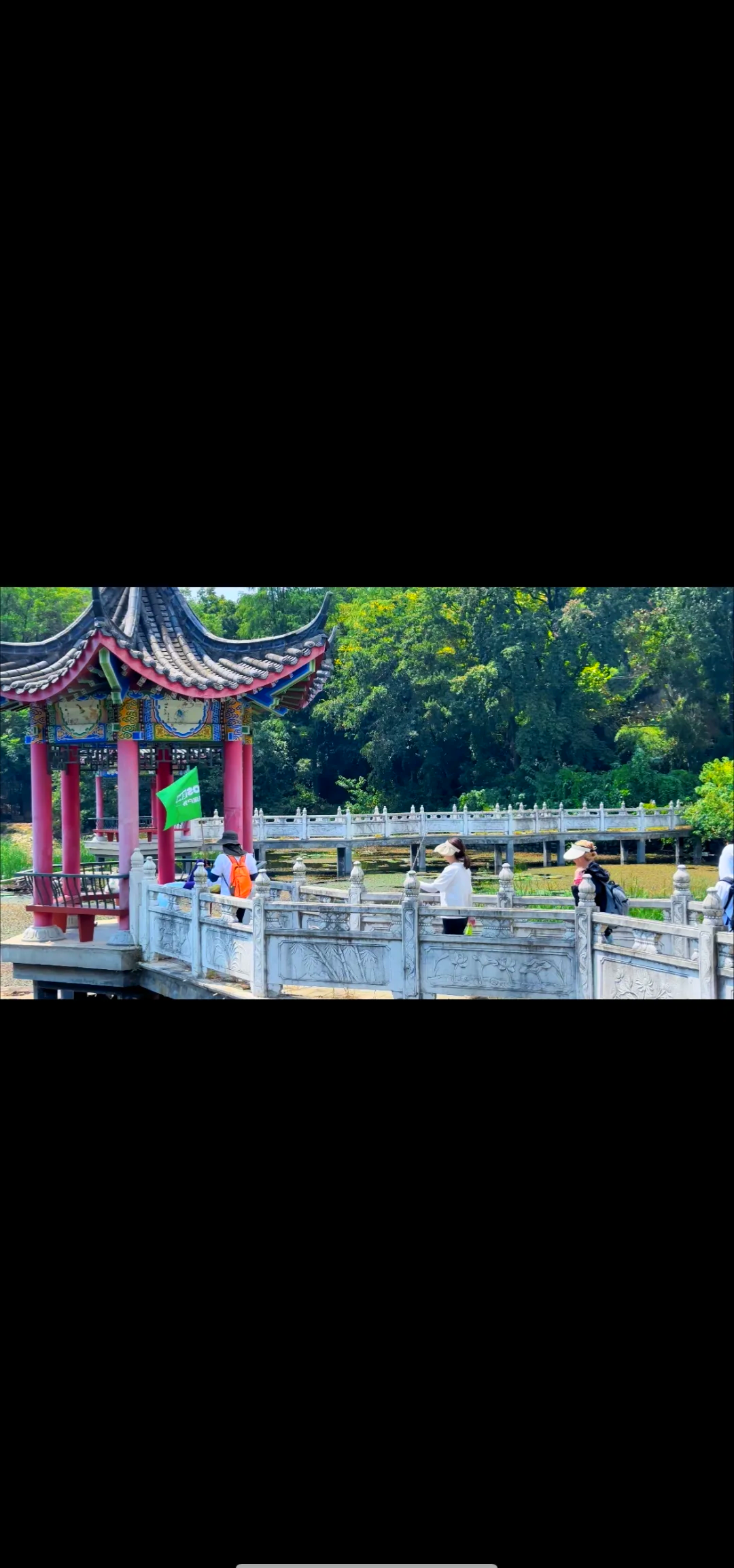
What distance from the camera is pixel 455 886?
25.9 feet

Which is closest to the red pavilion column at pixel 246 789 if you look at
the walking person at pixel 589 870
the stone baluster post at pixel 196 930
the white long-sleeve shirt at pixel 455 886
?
the stone baluster post at pixel 196 930

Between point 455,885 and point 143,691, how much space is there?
283cm

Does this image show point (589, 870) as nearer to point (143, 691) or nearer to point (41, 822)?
point (143, 691)

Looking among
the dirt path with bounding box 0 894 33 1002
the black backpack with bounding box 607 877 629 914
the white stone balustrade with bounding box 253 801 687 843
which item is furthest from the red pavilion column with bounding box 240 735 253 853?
the white stone balustrade with bounding box 253 801 687 843

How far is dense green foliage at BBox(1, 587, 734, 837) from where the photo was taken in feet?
46.9

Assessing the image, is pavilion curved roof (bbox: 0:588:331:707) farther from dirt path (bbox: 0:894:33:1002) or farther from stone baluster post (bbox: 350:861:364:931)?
dirt path (bbox: 0:894:33:1002)

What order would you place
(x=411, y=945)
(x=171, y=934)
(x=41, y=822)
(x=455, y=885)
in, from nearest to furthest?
(x=411, y=945), (x=455, y=885), (x=171, y=934), (x=41, y=822)

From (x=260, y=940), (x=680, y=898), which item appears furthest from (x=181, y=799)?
(x=680, y=898)

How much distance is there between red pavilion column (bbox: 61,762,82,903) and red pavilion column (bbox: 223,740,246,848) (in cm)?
130

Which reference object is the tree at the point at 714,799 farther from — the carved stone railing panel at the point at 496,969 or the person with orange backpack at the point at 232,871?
the carved stone railing panel at the point at 496,969

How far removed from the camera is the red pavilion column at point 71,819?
1016 centimetres

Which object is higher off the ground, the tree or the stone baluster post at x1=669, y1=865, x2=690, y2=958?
the tree

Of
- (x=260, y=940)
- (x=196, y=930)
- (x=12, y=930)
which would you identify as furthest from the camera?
(x=12, y=930)
